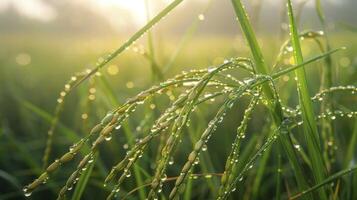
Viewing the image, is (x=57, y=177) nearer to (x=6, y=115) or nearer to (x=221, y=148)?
(x=221, y=148)

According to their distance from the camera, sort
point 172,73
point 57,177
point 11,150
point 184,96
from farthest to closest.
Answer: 1. point 172,73
2. point 11,150
3. point 57,177
4. point 184,96

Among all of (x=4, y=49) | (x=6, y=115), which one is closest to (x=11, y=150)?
(x=6, y=115)

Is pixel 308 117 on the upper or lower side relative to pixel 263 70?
lower

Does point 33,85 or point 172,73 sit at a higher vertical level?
point 33,85

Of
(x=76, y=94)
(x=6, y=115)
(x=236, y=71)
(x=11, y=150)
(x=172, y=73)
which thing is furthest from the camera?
(x=236, y=71)

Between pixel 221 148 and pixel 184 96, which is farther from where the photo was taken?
pixel 221 148

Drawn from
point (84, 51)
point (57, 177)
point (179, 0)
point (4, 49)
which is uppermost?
point (4, 49)
